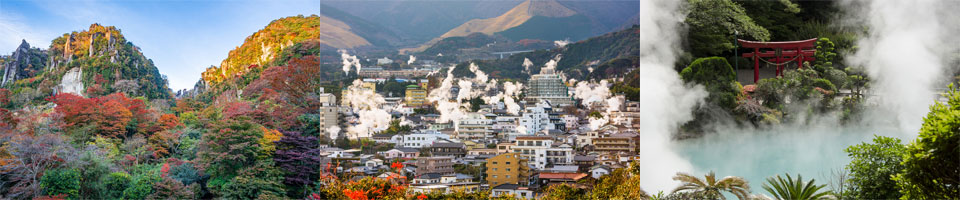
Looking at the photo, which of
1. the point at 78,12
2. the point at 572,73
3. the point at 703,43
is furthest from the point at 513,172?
the point at 78,12

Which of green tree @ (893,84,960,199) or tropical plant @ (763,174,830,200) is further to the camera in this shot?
tropical plant @ (763,174,830,200)

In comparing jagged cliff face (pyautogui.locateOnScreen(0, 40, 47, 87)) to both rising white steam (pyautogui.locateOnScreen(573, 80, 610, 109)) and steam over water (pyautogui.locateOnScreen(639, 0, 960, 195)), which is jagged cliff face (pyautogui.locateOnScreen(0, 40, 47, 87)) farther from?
steam over water (pyautogui.locateOnScreen(639, 0, 960, 195))

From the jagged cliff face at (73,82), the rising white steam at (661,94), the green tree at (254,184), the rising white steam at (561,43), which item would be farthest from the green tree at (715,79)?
the jagged cliff face at (73,82)

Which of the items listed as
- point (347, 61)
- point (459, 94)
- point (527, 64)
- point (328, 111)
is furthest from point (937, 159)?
point (328, 111)

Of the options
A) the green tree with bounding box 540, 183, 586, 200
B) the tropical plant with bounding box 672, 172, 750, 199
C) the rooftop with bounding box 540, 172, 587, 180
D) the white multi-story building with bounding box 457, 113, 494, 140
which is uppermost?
the white multi-story building with bounding box 457, 113, 494, 140

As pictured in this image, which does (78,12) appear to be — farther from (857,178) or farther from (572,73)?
(857,178)

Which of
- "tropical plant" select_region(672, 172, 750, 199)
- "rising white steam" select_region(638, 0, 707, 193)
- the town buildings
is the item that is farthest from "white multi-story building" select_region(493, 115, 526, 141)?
"tropical plant" select_region(672, 172, 750, 199)

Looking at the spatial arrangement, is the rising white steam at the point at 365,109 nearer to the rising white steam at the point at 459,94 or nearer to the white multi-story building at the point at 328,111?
the white multi-story building at the point at 328,111
